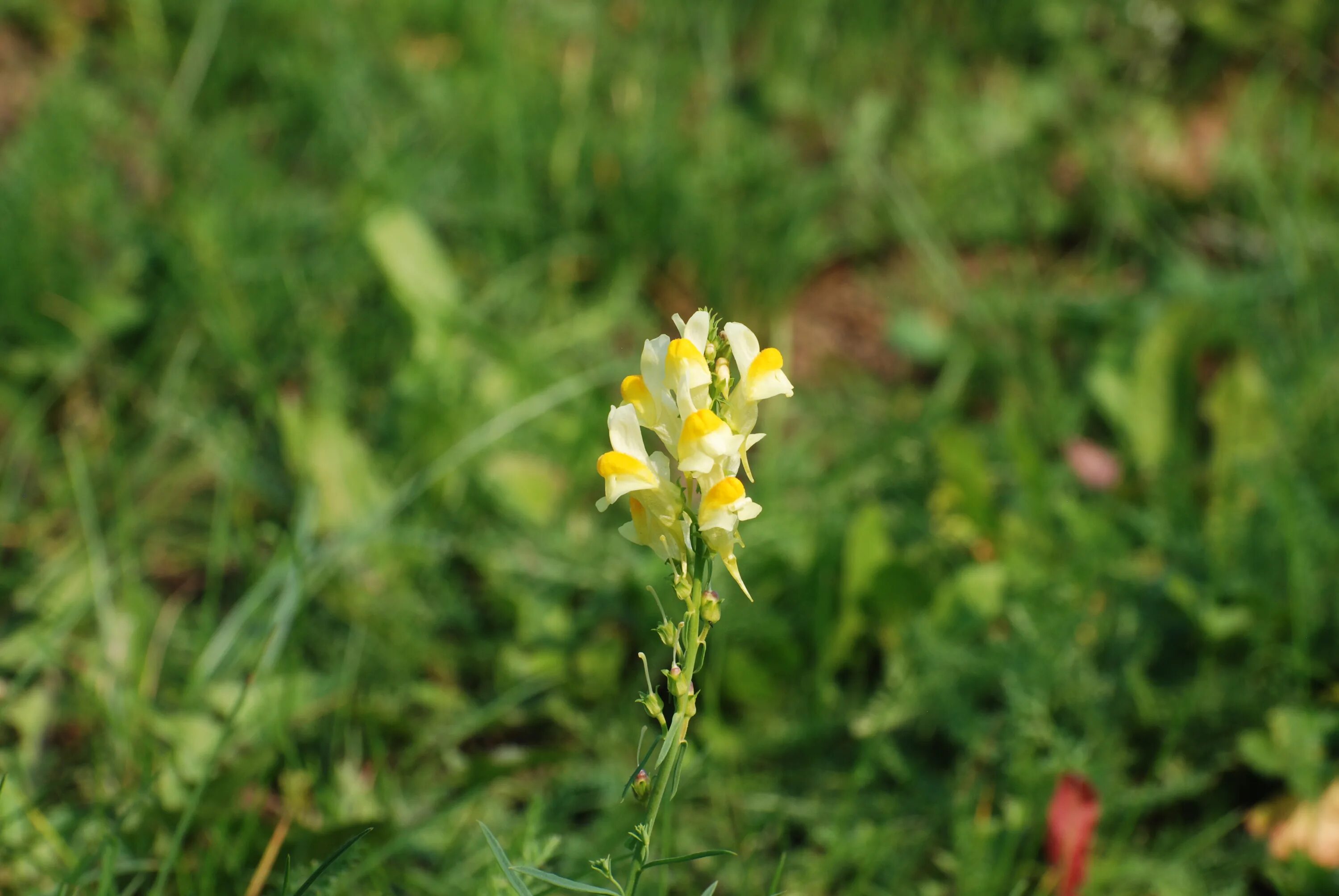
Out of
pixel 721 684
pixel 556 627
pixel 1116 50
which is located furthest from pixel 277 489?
pixel 1116 50

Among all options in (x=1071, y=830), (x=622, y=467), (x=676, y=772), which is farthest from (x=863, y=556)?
(x=622, y=467)

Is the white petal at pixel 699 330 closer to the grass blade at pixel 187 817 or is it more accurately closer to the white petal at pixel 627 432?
the white petal at pixel 627 432

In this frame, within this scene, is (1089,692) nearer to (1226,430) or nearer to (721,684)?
(721,684)

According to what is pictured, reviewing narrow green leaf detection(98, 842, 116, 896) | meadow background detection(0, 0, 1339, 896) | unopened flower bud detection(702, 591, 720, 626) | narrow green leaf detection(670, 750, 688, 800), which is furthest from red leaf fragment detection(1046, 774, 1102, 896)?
narrow green leaf detection(98, 842, 116, 896)

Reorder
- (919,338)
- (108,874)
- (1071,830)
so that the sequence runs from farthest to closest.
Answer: (919,338) → (1071,830) → (108,874)

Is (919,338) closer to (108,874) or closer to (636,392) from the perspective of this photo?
(636,392)

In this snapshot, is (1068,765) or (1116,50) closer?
(1068,765)
